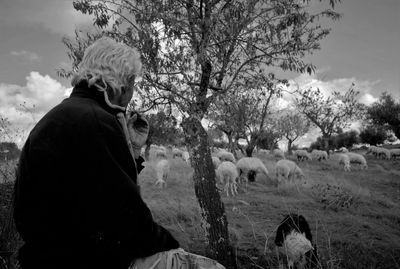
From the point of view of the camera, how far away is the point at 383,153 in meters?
40.1

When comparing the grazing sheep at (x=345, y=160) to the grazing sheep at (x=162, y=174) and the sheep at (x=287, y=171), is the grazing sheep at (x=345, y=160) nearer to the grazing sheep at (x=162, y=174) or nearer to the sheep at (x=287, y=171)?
the sheep at (x=287, y=171)

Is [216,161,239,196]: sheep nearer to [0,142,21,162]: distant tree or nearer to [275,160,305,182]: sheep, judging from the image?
[275,160,305,182]: sheep

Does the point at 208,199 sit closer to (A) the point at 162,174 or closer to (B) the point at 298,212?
(B) the point at 298,212

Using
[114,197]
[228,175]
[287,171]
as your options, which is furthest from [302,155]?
[114,197]

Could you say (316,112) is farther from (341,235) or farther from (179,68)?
(179,68)

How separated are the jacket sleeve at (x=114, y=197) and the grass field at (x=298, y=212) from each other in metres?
2.92

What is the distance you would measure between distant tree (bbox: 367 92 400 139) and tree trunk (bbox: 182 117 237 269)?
4766 cm

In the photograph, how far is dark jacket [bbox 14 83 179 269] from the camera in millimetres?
1673

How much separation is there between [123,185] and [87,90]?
2.30 feet

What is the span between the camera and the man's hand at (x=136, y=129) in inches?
86.3

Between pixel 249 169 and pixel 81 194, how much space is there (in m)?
17.2

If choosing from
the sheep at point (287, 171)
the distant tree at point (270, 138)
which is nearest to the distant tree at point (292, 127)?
the distant tree at point (270, 138)

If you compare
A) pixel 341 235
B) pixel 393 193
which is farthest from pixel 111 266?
pixel 393 193

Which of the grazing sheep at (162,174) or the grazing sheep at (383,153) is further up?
the grazing sheep at (383,153)
